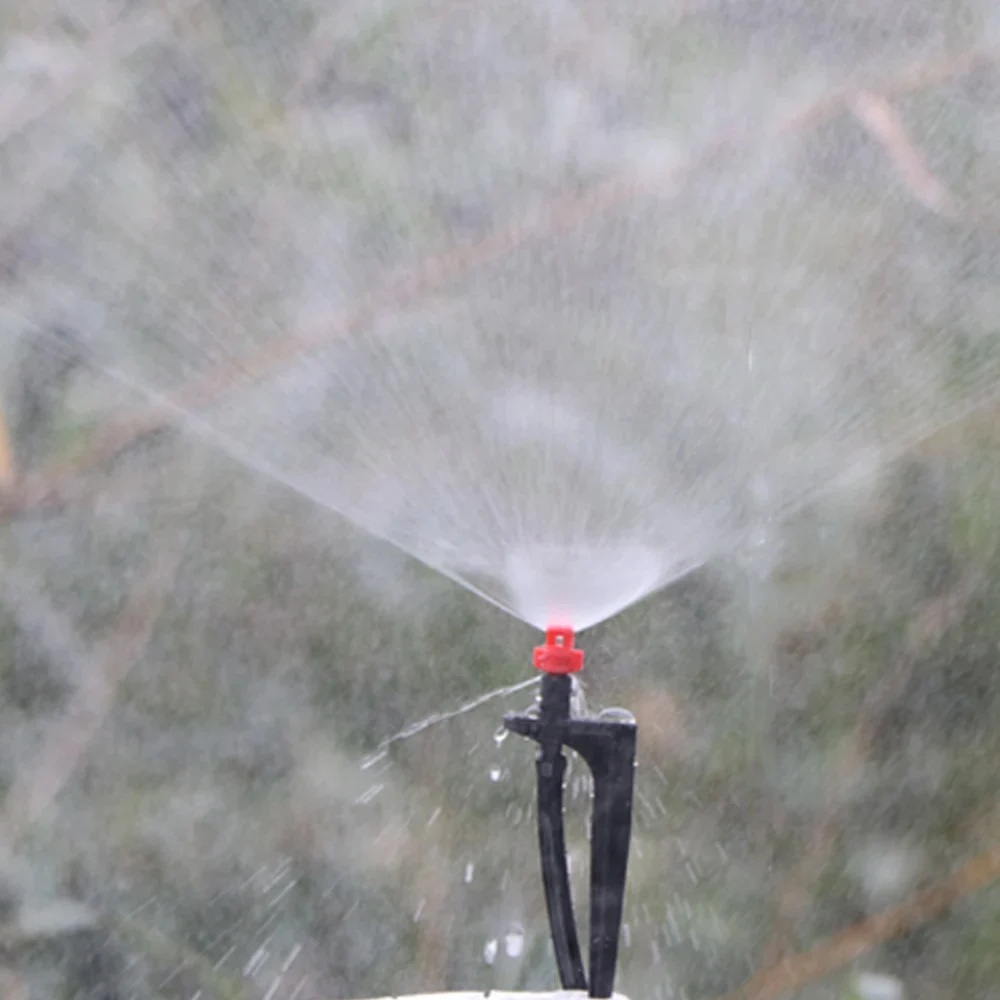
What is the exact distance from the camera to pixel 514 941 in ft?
2.87

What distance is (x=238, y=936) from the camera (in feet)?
2.86

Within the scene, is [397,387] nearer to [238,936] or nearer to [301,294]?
[301,294]

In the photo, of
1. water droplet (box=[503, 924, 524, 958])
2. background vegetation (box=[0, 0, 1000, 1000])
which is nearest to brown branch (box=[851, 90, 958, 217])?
background vegetation (box=[0, 0, 1000, 1000])

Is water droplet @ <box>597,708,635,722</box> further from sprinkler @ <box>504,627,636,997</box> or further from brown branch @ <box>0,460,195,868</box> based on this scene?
brown branch @ <box>0,460,195,868</box>

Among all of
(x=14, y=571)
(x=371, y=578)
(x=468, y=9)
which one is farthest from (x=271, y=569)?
(x=468, y=9)

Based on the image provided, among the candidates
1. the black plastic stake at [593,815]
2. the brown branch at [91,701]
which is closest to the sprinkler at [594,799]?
the black plastic stake at [593,815]

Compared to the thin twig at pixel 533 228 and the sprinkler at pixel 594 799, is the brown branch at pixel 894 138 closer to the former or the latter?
the thin twig at pixel 533 228

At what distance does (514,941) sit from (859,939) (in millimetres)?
240

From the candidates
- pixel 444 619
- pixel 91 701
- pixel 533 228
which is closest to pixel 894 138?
pixel 533 228

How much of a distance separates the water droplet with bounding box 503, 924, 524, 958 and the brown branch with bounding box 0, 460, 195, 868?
314mm

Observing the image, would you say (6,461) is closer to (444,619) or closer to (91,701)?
(91,701)

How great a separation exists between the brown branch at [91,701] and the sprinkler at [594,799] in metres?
0.36

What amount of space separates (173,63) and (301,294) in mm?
167

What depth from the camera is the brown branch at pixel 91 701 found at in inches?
33.7
